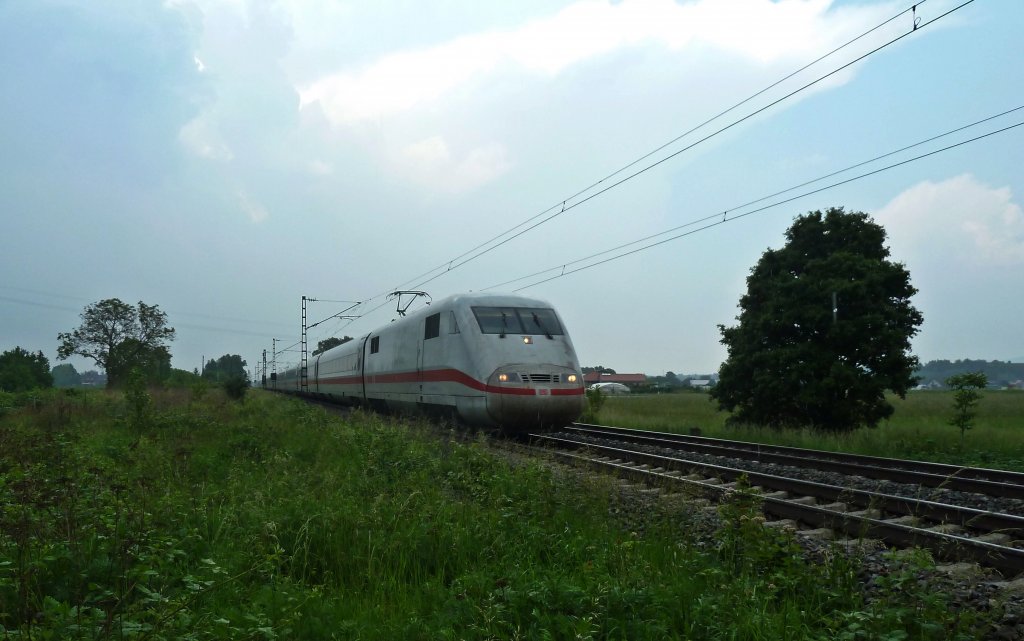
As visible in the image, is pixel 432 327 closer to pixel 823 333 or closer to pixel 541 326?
pixel 541 326

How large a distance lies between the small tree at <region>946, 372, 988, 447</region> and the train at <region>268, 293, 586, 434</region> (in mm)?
8055

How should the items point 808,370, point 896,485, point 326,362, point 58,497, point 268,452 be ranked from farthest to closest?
point 326,362, point 808,370, point 268,452, point 896,485, point 58,497

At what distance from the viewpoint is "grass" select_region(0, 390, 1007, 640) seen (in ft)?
12.3

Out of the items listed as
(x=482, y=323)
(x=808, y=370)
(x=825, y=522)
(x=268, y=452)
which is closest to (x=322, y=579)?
(x=825, y=522)

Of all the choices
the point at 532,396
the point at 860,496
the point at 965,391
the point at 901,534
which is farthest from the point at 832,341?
the point at 901,534

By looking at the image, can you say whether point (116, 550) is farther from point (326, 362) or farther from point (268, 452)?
point (326, 362)

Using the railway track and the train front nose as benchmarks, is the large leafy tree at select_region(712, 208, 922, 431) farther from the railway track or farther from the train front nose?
the train front nose

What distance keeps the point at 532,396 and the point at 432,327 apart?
13.3ft

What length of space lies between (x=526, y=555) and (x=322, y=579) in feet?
5.07

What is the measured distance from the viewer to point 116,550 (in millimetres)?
4707

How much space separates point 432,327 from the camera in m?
16.2

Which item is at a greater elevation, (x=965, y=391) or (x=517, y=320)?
(x=517, y=320)

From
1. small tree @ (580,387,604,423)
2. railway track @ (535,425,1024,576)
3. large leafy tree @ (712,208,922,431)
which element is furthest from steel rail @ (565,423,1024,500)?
small tree @ (580,387,604,423)

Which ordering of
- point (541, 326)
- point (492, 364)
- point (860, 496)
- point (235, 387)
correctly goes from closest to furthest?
point (860, 496)
point (492, 364)
point (541, 326)
point (235, 387)
